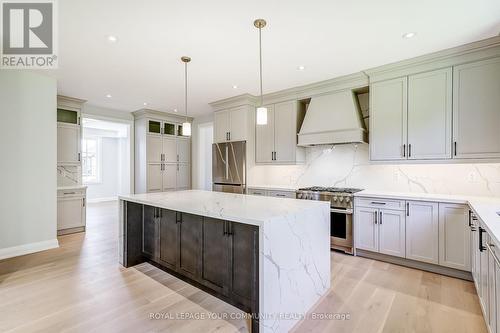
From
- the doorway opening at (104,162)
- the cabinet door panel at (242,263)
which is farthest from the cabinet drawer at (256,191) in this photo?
the doorway opening at (104,162)

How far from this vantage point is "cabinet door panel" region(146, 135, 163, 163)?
239 inches

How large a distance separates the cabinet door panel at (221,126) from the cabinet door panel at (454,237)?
3699 mm

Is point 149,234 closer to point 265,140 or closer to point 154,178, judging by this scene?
point 265,140

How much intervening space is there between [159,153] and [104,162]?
12.0 feet

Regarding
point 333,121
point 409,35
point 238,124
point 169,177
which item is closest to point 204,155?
point 169,177

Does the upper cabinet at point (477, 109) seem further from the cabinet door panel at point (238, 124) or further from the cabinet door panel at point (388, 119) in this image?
the cabinet door panel at point (238, 124)

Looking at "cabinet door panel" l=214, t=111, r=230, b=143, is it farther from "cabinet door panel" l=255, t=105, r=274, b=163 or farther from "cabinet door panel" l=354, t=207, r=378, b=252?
"cabinet door panel" l=354, t=207, r=378, b=252

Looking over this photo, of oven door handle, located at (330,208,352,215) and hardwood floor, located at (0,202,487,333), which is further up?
oven door handle, located at (330,208,352,215)

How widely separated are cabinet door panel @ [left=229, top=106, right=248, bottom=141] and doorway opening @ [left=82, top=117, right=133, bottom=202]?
4.83m

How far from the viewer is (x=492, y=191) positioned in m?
2.98

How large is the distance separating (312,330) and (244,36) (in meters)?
2.78

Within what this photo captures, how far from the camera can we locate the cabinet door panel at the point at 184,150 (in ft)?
22.2

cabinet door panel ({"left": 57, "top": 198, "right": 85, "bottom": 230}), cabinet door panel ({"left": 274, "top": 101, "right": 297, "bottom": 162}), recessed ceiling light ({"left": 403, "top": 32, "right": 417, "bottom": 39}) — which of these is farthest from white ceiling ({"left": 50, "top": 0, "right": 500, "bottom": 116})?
cabinet door panel ({"left": 57, "top": 198, "right": 85, "bottom": 230})

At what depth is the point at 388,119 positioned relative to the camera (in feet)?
11.2
